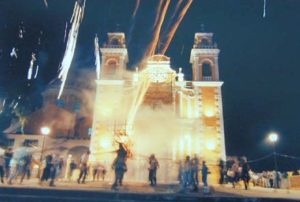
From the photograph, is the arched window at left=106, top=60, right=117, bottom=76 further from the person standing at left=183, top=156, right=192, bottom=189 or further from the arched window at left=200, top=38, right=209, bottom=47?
the person standing at left=183, top=156, right=192, bottom=189

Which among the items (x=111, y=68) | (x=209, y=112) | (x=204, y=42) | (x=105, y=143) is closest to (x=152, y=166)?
(x=105, y=143)

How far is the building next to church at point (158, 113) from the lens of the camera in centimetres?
2447

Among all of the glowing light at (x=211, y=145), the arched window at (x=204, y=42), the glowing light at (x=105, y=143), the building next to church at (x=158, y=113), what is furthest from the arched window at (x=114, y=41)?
the glowing light at (x=211, y=145)

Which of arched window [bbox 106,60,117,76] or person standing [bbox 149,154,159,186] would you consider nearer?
person standing [bbox 149,154,159,186]

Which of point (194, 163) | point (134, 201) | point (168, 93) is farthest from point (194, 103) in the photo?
point (134, 201)

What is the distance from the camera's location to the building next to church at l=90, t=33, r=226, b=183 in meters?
24.5

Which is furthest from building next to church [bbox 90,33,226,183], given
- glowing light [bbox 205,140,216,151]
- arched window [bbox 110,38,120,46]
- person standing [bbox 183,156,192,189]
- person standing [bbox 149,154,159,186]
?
person standing [bbox 183,156,192,189]

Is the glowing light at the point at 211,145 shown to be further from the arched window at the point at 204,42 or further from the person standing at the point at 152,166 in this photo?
the person standing at the point at 152,166

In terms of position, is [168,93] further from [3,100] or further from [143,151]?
[3,100]

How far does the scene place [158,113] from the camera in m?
25.9

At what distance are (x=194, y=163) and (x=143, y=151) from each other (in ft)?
36.1

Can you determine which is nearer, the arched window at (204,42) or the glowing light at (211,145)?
the glowing light at (211,145)

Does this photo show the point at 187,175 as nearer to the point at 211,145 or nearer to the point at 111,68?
the point at 211,145

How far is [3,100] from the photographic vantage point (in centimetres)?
2434
